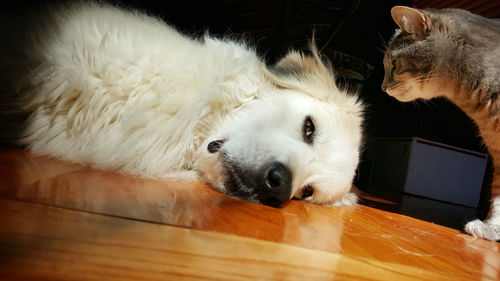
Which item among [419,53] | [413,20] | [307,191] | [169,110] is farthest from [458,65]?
[169,110]

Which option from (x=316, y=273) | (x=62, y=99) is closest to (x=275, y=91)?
(x=62, y=99)

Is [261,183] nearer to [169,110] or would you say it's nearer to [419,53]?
[169,110]

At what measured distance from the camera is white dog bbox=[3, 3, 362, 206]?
3.90 ft

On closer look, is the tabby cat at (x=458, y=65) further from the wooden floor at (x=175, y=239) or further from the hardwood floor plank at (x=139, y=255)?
the hardwood floor plank at (x=139, y=255)

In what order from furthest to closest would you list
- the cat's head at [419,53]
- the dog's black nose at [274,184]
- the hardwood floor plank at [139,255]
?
the cat's head at [419,53] < the dog's black nose at [274,184] < the hardwood floor plank at [139,255]

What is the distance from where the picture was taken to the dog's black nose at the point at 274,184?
119 centimetres

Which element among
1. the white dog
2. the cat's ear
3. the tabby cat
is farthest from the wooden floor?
the cat's ear

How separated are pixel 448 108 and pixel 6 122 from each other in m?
4.00

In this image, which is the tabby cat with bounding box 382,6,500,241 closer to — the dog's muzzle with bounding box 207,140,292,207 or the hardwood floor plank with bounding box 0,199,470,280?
the dog's muzzle with bounding box 207,140,292,207

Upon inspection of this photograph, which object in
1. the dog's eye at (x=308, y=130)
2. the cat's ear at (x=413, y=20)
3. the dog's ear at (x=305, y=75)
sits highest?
the cat's ear at (x=413, y=20)

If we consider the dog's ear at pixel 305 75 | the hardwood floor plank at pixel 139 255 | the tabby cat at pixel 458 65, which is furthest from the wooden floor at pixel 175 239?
the tabby cat at pixel 458 65

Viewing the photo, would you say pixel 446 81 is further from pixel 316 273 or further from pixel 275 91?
pixel 316 273

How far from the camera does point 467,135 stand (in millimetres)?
3566

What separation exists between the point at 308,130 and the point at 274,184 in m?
0.35
